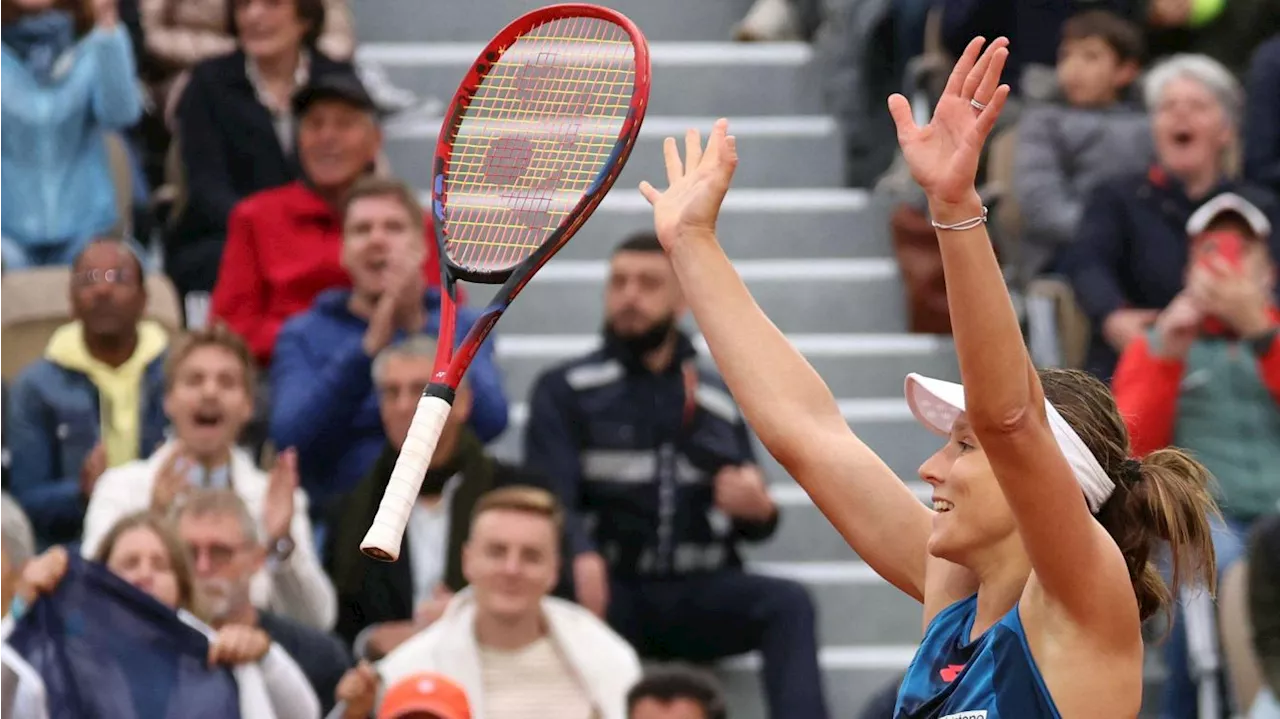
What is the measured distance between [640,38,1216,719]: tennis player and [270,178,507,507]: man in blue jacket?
2.98 m

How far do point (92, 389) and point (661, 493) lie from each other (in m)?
1.56

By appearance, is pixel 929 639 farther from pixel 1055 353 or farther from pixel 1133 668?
pixel 1055 353

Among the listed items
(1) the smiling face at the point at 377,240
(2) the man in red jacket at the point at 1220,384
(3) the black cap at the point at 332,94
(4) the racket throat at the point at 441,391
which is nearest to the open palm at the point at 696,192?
(4) the racket throat at the point at 441,391

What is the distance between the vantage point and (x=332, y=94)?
6.96m

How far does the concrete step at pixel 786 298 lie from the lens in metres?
7.66

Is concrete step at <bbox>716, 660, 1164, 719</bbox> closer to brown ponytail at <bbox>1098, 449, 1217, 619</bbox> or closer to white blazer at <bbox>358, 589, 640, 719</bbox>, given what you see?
white blazer at <bbox>358, 589, 640, 719</bbox>

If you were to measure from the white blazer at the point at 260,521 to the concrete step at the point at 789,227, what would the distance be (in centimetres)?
211

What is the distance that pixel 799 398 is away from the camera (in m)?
3.25

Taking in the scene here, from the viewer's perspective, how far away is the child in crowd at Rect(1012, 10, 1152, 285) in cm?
747

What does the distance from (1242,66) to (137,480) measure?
14.4 feet

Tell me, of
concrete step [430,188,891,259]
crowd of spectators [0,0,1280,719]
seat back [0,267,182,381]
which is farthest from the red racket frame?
concrete step [430,188,891,259]

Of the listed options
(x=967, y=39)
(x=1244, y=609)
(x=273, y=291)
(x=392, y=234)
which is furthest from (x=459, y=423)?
(x=967, y=39)

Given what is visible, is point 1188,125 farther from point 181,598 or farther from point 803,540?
point 181,598

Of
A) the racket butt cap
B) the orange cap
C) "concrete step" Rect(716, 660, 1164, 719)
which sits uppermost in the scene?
the racket butt cap
